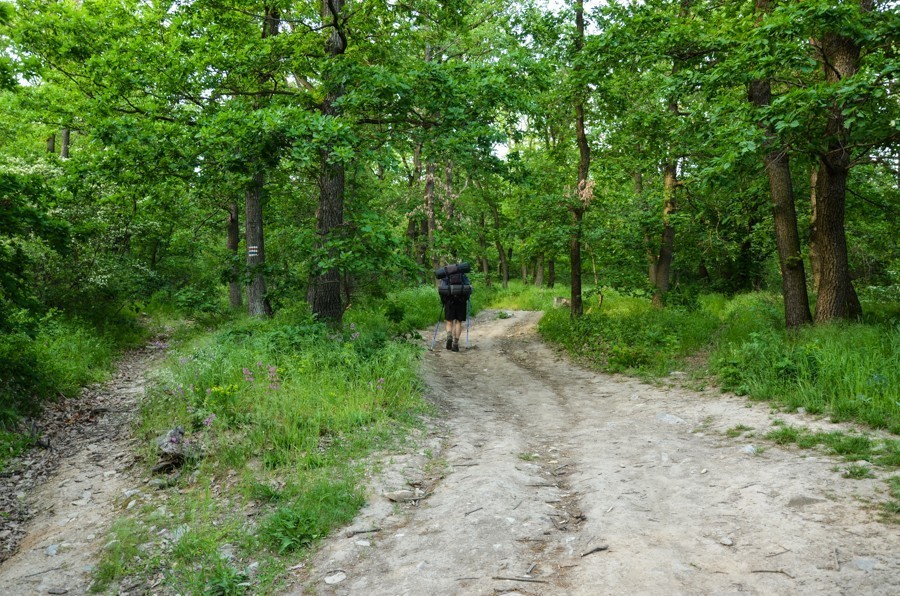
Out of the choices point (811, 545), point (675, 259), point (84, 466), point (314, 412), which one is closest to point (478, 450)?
point (314, 412)

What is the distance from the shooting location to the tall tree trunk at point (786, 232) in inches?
392

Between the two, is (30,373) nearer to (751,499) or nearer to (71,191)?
(71,191)

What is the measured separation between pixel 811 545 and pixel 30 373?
10115 mm

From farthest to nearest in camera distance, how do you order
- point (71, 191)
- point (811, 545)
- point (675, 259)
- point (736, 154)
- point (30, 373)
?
point (675, 259)
point (71, 191)
point (30, 373)
point (736, 154)
point (811, 545)

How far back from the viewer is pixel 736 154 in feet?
23.3

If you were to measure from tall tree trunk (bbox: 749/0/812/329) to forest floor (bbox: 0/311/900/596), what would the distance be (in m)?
3.27

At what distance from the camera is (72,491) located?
236 inches

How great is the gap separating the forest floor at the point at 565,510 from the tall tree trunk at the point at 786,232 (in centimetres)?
327

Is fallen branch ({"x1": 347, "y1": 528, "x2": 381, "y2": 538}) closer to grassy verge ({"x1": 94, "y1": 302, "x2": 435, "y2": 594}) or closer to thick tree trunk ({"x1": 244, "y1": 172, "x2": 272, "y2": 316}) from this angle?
grassy verge ({"x1": 94, "y1": 302, "x2": 435, "y2": 594})

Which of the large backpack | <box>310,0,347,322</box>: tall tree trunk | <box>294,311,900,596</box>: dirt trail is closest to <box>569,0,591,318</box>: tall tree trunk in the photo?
the large backpack

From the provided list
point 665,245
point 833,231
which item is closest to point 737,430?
point 833,231

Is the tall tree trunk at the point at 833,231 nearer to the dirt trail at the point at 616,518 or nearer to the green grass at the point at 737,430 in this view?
the dirt trail at the point at 616,518

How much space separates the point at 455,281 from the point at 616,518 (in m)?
9.23

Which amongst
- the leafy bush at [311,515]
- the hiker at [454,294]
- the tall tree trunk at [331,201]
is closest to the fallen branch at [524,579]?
the leafy bush at [311,515]
